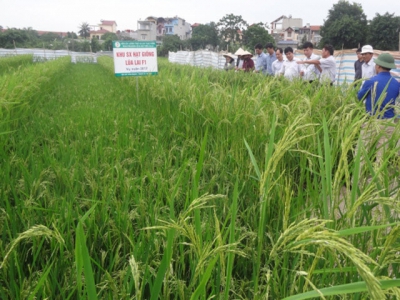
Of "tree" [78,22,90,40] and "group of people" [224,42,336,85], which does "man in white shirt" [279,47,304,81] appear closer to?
"group of people" [224,42,336,85]

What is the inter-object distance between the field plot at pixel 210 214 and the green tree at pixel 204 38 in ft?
202

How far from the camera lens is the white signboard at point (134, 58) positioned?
5834 mm

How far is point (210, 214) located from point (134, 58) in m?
5.12

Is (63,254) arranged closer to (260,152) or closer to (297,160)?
(260,152)

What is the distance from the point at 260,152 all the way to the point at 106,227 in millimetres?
1028

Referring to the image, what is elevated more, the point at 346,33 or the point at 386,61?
the point at 346,33

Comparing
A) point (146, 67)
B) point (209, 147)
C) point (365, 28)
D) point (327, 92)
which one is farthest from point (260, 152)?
point (365, 28)

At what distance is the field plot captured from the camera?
2.52 ft

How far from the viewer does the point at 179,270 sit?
1.12m

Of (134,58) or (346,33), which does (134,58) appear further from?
(346,33)

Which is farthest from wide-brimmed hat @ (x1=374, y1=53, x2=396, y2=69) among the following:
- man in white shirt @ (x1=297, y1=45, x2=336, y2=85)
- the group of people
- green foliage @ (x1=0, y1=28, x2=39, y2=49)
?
green foliage @ (x1=0, y1=28, x2=39, y2=49)

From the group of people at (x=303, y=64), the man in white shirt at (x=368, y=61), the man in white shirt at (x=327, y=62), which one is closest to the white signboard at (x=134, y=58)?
the group of people at (x=303, y=64)

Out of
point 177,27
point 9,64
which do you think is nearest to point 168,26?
point 177,27

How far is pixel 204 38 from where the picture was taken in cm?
6266
